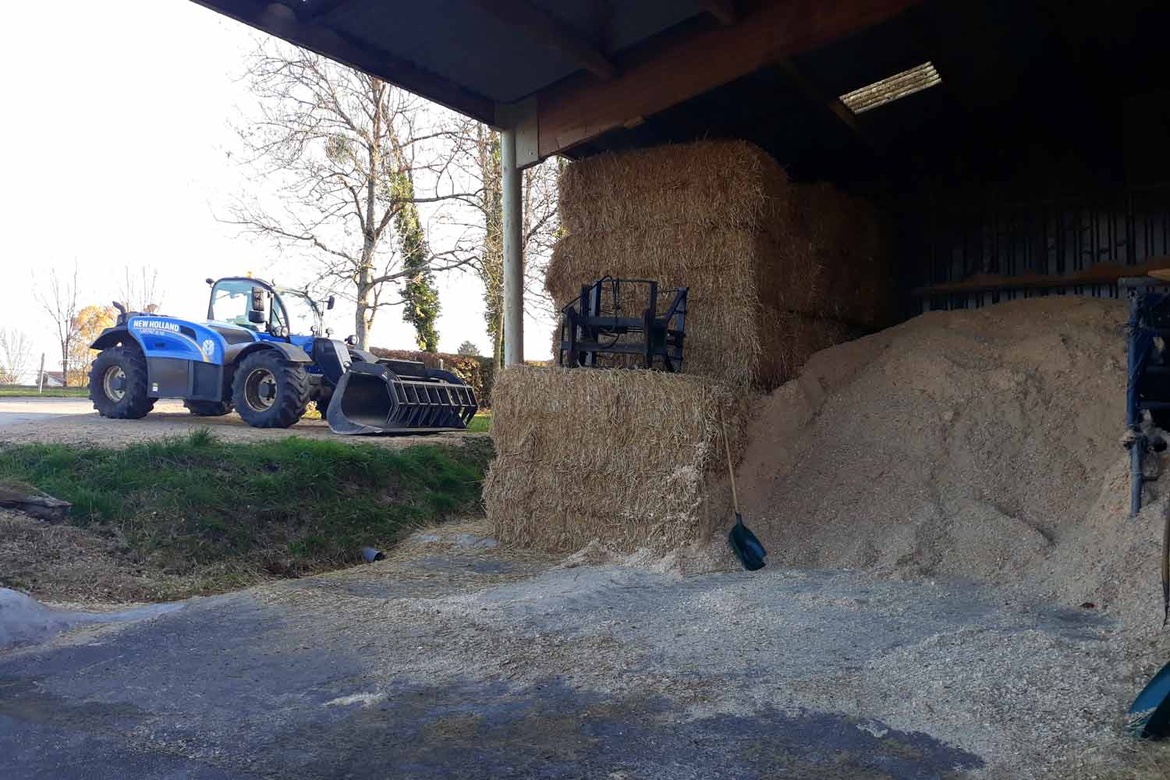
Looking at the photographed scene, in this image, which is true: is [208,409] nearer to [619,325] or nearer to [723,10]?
[619,325]

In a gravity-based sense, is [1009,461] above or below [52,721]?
above

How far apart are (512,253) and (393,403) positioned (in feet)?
10.3

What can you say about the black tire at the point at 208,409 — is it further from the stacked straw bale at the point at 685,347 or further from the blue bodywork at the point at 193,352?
the stacked straw bale at the point at 685,347

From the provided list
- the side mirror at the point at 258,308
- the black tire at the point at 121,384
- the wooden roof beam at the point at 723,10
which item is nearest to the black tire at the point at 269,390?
the side mirror at the point at 258,308

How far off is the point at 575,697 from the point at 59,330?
123 feet

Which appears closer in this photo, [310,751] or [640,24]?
[310,751]

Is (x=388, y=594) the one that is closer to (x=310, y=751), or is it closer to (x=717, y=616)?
(x=717, y=616)

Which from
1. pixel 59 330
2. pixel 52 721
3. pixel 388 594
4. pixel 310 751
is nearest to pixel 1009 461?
pixel 388 594

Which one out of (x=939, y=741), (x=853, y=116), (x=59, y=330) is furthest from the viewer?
(x=59, y=330)

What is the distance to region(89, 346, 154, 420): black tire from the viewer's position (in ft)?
38.7

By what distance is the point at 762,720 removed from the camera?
10.4ft

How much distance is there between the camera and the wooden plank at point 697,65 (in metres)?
6.38

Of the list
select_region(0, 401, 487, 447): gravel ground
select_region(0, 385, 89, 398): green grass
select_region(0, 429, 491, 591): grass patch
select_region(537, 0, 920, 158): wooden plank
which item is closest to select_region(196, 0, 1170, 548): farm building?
select_region(537, 0, 920, 158): wooden plank

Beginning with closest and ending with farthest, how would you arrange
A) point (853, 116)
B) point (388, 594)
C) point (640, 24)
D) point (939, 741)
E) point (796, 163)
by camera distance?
point (939, 741)
point (388, 594)
point (640, 24)
point (853, 116)
point (796, 163)
